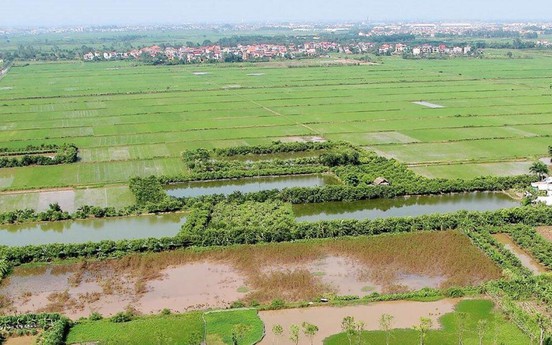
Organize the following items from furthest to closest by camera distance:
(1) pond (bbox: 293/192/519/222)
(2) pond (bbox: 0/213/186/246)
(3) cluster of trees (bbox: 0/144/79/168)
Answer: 1. (3) cluster of trees (bbox: 0/144/79/168)
2. (1) pond (bbox: 293/192/519/222)
3. (2) pond (bbox: 0/213/186/246)

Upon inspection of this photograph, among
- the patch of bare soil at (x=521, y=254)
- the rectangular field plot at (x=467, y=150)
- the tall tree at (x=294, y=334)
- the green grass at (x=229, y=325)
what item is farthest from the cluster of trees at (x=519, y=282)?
the rectangular field plot at (x=467, y=150)

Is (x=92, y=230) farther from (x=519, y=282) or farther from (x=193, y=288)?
(x=519, y=282)

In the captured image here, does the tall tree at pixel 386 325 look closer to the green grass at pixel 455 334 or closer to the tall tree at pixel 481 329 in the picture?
the green grass at pixel 455 334

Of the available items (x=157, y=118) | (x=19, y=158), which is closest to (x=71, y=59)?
(x=157, y=118)

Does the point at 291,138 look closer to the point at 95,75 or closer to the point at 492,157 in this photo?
the point at 492,157

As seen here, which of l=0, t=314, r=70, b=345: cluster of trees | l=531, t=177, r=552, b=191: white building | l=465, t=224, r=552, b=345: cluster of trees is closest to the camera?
l=465, t=224, r=552, b=345: cluster of trees

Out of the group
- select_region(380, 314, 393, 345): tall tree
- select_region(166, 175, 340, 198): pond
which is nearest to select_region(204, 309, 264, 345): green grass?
select_region(380, 314, 393, 345): tall tree

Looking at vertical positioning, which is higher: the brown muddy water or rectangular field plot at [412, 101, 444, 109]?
rectangular field plot at [412, 101, 444, 109]

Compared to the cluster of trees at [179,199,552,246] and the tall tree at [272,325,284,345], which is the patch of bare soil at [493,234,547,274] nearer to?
the cluster of trees at [179,199,552,246]

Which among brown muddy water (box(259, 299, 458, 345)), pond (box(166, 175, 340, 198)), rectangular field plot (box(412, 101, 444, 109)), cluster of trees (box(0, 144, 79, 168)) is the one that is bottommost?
brown muddy water (box(259, 299, 458, 345))
